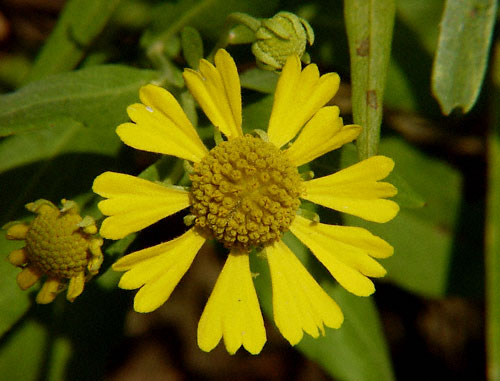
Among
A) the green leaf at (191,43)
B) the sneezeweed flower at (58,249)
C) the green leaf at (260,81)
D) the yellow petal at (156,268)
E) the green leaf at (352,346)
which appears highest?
the green leaf at (191,43)

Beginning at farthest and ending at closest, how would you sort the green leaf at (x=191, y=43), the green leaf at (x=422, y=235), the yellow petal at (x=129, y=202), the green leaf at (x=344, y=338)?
the green leaf at (x=422, y=235)
the green leaf at (x=344, y=338)
the green leaf at (x=191, y=43)
the yellow petal at (x=129, y=202)

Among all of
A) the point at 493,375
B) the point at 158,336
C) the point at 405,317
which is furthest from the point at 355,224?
the point at 158,336

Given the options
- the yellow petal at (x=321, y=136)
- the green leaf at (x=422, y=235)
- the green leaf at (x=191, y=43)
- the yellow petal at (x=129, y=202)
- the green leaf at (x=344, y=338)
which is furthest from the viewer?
the green leaf at (x=422, y=235)

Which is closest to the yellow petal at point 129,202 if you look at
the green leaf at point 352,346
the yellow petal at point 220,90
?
the yellow petal at point 220,90

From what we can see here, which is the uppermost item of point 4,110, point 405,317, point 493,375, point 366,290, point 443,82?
point 4,110

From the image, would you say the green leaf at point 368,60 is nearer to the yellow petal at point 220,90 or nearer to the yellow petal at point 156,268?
the yellow petal at point 220,90

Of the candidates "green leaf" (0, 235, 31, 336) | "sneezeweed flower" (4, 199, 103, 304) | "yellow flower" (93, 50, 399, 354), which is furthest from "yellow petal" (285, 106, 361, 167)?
"green leaf" (0, 235, 31, 336)

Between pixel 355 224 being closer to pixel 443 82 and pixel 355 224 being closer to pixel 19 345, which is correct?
pixel 443 82

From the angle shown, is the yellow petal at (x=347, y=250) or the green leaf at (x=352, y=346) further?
the green leaf at (x=352, y=346)
